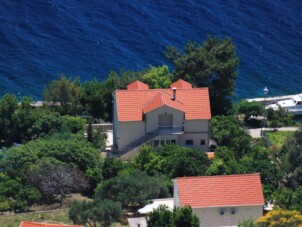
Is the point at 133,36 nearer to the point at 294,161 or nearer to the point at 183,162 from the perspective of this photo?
the point at 183,162

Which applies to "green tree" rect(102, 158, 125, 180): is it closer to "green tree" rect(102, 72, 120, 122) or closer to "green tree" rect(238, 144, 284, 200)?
"green tree" rect(238, 144, 284, 200)

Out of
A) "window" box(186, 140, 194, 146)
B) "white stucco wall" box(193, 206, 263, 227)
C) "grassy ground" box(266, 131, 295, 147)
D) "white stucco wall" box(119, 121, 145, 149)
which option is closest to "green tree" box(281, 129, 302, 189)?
"white stucco wall" box(193, 206, 263, 227)

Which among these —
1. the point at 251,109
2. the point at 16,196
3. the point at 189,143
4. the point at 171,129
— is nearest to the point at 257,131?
the point at 251,109

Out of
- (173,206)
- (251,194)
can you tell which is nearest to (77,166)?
(173,206)

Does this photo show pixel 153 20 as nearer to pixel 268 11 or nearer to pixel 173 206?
pixel 268 11

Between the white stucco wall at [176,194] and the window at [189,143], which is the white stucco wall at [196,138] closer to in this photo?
the window at [189,143]

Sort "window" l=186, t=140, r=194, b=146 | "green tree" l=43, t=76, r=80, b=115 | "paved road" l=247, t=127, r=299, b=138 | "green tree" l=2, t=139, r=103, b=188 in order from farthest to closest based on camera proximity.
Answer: "green tree" l=43, t=76, r=80, b=115, "paved road" l=247, t=127, r=299, b=138, "window" l=186, t=140, r=194, b=146, "green tree" l=2, t=139, r=103, b=188

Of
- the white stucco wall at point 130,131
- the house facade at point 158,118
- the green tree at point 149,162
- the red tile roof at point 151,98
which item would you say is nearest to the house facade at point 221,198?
the green tree at point 149,162
